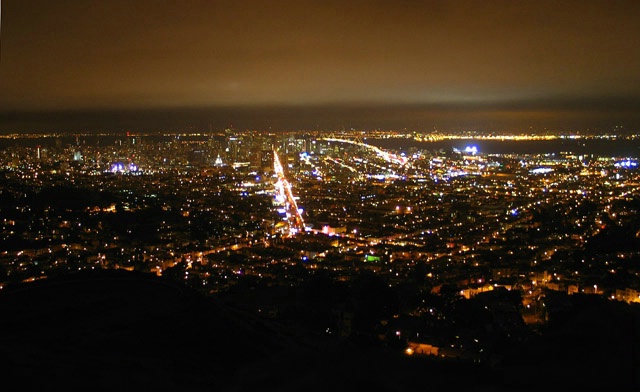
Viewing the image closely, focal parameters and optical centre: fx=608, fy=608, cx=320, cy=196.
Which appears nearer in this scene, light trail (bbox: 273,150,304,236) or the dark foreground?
the dark foreground

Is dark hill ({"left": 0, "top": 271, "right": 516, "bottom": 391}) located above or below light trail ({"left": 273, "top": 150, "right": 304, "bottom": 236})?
above

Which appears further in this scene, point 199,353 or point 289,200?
point 289,200

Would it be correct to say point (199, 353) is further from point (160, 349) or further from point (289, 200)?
point (289, 200)

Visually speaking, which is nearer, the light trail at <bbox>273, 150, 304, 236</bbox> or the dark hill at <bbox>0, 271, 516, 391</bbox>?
the dark hill at <bbox>0, 271, 516, 391</bbox>

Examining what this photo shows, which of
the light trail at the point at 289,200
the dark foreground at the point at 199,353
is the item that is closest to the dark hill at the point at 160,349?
the dark foreground at the point at 199,353

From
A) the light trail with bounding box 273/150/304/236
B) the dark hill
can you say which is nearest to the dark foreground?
the dark hill

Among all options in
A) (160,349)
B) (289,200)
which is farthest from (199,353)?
(289,200)

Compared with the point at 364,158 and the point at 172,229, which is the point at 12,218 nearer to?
the point at 172,229

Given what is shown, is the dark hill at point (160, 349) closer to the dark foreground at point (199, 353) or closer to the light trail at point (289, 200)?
Answer: the dark foreground at point (199, 353)

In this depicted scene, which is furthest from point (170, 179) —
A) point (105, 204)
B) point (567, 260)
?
point (567, 260)

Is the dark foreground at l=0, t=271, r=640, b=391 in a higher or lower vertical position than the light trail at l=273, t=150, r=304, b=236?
higher

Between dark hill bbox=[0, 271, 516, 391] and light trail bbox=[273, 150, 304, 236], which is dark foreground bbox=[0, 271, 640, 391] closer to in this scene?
dark hill bbox=[0, 271, 516, 391]
